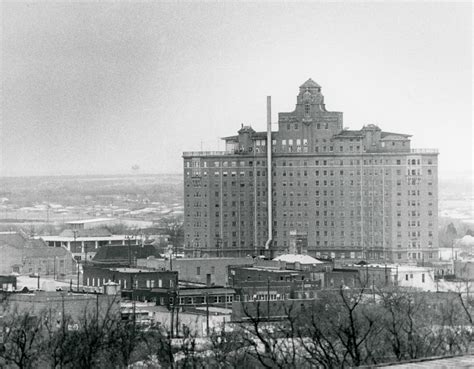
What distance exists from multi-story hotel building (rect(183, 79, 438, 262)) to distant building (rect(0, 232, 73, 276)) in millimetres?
10041

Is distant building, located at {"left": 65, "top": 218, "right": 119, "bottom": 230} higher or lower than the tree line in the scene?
lower

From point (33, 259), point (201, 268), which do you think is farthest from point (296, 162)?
point (201, 268)

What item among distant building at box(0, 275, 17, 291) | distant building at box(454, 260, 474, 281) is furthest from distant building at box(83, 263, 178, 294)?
distant building at box(454, 260, 474, 281)

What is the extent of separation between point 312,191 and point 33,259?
1946 cm

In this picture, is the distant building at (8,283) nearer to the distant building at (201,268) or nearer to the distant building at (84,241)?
the distant building at (201,268)

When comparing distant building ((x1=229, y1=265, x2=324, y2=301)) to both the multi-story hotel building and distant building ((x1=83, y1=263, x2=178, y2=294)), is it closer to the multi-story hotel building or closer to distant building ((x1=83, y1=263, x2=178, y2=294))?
distant building ((x1=83, y1=263, x2=178, y2=294))

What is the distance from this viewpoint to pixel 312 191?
89.4 meters

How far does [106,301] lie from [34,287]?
16.8m

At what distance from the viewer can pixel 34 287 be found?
60594 millimetres

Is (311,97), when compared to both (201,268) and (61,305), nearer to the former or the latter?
(201,268)

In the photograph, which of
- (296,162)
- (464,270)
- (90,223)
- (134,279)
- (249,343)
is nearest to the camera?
(249,343)

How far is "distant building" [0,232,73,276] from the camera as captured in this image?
78.5 m

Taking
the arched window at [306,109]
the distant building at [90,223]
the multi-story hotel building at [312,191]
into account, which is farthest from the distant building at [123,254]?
the distant building at [90,223]

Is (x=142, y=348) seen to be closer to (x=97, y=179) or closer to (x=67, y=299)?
(x=67, y=299)
